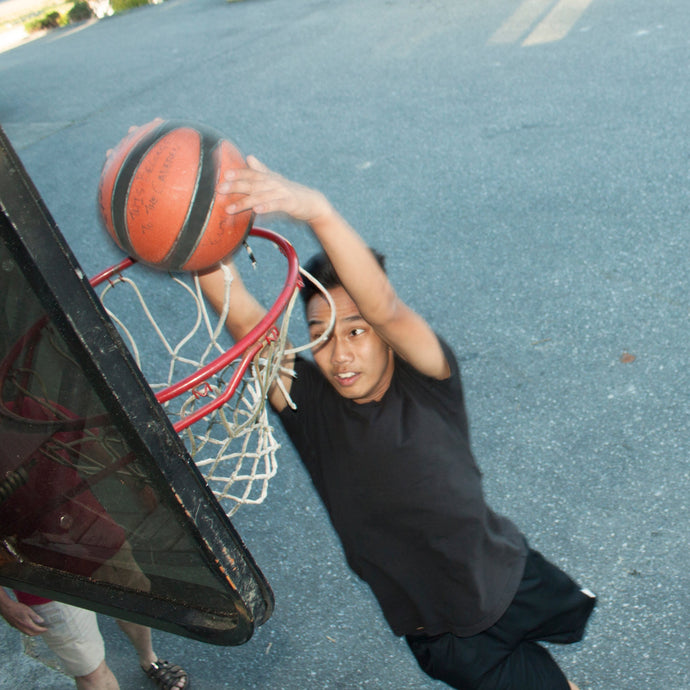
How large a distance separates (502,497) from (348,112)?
5222 millimetres

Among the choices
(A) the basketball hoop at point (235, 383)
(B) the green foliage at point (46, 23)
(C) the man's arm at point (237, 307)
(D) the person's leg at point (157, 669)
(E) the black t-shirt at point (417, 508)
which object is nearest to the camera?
(A) the basketball hoop at point (235, 383)

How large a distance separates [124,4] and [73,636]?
1623 centimetres

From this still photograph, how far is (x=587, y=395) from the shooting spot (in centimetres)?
368

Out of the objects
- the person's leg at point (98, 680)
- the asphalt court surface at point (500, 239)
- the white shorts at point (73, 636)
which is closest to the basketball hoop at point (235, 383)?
the white shorts at point (73, 636)

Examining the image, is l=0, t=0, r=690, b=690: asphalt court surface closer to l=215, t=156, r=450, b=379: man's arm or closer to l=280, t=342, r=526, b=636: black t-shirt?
l=280, t=342, r=526, b=636: black t-shirt

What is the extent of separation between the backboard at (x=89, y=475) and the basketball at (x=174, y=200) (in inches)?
15.6

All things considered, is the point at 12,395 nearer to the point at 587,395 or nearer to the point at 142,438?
the point at 142,438

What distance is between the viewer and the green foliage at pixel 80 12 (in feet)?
54.0

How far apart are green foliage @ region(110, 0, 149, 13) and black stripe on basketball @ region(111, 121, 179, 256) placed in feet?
52.6

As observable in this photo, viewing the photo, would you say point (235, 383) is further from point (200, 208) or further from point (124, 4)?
point (124, 4)

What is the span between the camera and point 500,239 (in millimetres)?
5047

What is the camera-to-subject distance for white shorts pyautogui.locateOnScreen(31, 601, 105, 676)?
2.36m

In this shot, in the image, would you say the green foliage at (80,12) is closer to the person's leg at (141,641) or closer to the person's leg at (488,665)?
the person's leg at (141,641)

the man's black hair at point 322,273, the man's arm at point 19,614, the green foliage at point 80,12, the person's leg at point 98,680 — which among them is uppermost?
the green foliage at point 80,12
